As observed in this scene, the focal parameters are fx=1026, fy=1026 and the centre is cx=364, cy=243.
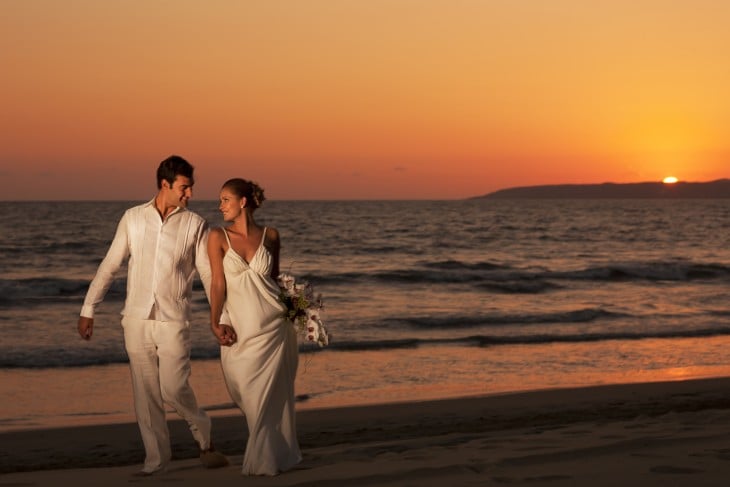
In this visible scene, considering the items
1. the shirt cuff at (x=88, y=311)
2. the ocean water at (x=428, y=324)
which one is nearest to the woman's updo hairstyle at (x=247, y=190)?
the shirt cuff at (x=88, y=311)

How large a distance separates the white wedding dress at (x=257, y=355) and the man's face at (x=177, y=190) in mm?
376

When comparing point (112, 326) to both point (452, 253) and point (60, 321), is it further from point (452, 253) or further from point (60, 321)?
point (452, 253)

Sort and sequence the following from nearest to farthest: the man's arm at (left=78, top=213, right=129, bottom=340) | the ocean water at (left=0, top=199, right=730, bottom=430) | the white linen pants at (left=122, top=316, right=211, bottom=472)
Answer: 1. the white linen pants at (left=122, top=316, right=211, bottom=472)
2. the man's arm at (left=78, top=213, right=129, bottom=340)
3. the ocean water at (left=0, top=199, right=730, bottom=430)

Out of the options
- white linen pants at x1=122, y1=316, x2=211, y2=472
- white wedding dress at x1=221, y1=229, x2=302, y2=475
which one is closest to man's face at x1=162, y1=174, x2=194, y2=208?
white wedding dress at x1=221, y1=229, x2=302, y2=475

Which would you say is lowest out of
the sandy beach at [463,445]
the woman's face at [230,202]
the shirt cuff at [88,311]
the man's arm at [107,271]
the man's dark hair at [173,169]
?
the sandy beach at [463,445]

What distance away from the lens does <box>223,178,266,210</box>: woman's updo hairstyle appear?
624cm

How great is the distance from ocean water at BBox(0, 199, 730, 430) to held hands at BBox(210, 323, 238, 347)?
389 centimetres

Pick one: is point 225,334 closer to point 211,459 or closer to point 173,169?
point 211,459

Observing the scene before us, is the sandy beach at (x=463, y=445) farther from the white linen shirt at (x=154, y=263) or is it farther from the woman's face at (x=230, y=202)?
the woman's face at (x=230, y=202)

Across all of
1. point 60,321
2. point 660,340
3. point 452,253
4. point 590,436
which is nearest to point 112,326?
point 60,321

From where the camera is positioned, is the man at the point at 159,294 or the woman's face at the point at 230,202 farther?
the woman's face at the point at 230,202

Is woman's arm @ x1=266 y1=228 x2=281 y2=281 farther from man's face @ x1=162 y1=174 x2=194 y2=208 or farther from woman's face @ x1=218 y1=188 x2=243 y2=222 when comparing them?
man's face @ x1=162 y1=174 x2=194 y2=208

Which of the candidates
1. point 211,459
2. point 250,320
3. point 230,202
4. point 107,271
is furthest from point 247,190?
point 211,459

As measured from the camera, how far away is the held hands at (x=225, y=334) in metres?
6.26
